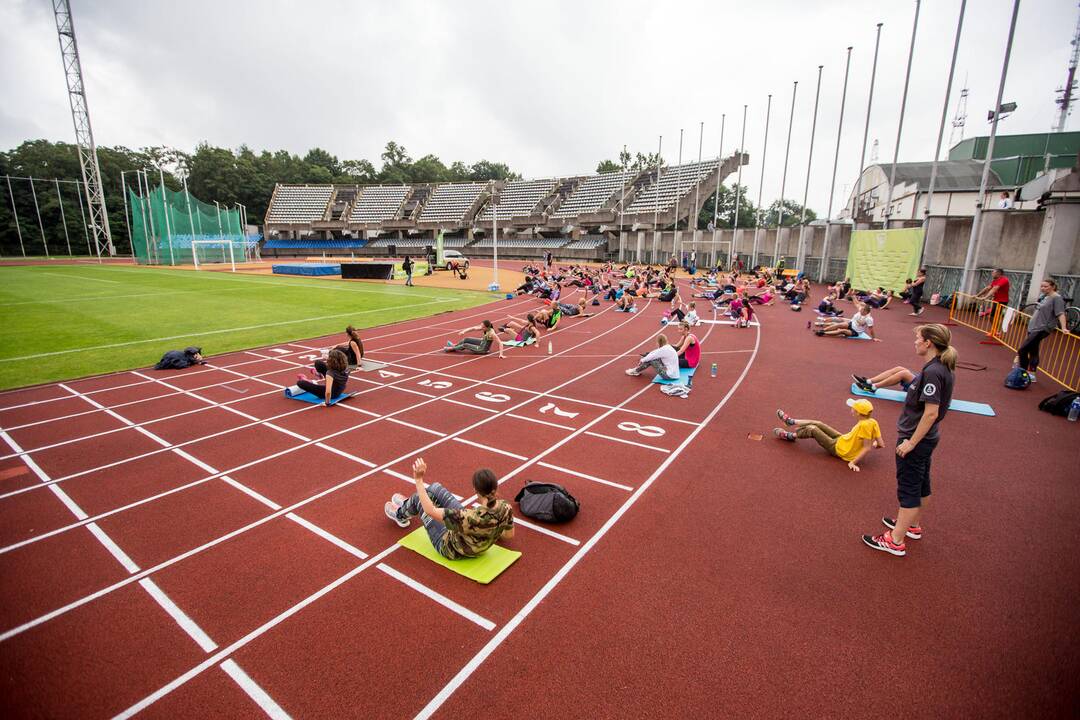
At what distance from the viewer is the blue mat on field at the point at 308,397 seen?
32.9 ft

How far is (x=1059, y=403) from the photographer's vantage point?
9.22 meters

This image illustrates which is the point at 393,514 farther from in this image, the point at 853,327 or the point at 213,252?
the point at 213,252

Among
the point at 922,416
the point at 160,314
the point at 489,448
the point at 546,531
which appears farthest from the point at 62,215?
Answer: the point at 922,416

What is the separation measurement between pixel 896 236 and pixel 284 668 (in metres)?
31.0

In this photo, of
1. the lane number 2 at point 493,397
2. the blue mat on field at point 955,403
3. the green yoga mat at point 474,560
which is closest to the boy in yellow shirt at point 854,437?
the blue mat on field at point 955,403

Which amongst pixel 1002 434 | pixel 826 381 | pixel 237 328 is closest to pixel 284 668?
pixel 1002 434

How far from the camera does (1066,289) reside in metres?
16.5

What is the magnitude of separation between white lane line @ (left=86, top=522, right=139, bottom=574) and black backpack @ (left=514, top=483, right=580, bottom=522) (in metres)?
4.19

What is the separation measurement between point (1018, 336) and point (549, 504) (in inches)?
699

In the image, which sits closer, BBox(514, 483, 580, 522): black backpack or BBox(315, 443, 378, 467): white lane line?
BBox(514, 483, 580, 522): black backpack

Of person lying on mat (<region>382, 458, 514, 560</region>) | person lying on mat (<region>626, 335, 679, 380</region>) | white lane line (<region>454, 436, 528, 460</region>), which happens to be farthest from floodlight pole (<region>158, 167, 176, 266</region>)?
person lying on mat (<region>382, 458, 514, 560</region>)

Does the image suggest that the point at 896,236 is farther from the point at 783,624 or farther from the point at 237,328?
the point at 237,328

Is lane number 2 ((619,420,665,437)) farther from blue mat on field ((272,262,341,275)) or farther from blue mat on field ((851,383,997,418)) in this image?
blue mat on field ((272,262,341,275))

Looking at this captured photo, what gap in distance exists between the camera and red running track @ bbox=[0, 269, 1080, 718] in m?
3.70
